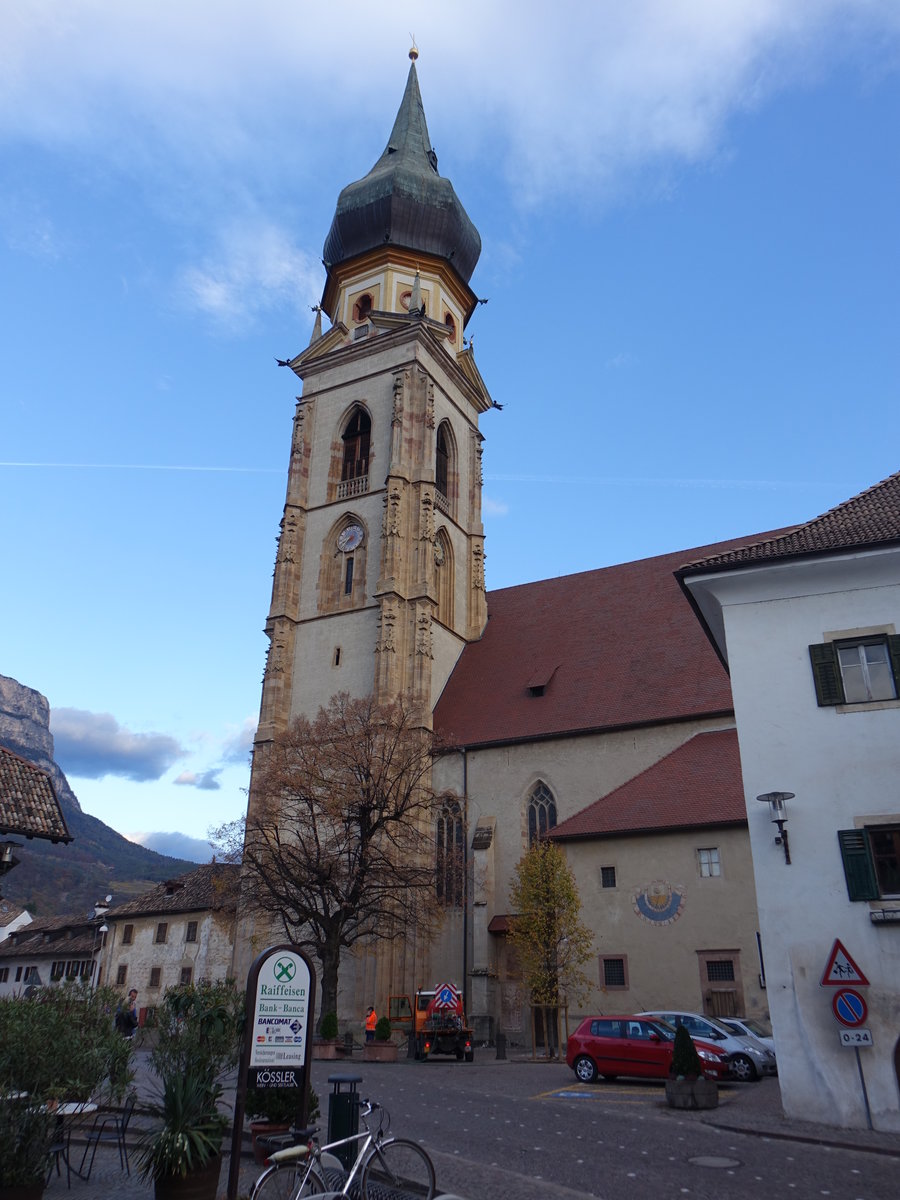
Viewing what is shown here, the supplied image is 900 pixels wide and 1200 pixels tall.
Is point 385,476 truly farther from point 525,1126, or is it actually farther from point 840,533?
point 525,1126

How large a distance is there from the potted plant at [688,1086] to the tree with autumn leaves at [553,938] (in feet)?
32.7

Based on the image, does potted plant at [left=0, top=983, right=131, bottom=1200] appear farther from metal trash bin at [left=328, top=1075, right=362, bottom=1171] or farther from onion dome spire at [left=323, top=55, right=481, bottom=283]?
onion dome spire at [left=323, top=55, right=481, bottom=283]

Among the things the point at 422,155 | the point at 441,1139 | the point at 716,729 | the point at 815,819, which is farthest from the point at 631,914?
the point at 422,155

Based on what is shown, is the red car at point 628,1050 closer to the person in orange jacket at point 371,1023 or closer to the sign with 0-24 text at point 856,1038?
the sign with 0-24 text at point 856,1038

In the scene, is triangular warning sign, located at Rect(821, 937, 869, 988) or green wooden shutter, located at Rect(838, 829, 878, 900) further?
green wooden shutter, located at Rect(838, 829, 878, 900)

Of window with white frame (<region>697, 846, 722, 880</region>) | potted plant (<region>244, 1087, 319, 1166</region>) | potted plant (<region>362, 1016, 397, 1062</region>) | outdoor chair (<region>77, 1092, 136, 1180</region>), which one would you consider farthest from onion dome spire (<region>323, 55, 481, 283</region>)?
potted plant (<region>244, 1087, 319, 1166</region>)

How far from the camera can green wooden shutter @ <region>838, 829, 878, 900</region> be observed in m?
12.8

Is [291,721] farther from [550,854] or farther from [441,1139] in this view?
[441,1139]

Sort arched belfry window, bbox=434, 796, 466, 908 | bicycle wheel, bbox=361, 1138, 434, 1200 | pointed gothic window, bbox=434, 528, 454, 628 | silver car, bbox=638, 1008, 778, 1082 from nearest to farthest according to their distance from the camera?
bicycle wheel, bbox=361, 1138, 434, 1200 < silver car, bbox=638, 1008, 778, 1082 < arched belfry window, bbox=434, 796, 466, 908 < pointed gothic window, bbox=434, 528, 454, 628

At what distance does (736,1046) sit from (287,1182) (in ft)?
41.2

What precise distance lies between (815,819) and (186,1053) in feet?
29.7

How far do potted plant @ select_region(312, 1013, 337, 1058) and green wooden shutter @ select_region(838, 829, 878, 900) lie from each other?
15070mm

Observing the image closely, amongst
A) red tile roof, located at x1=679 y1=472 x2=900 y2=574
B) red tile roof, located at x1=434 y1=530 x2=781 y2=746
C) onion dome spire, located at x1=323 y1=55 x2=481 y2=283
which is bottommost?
red tile roof, located at x1=679 y1=472 x2=900 y2=574

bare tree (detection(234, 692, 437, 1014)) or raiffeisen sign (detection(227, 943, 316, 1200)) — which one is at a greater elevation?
bare tree (detection(234, 692, 437, 1014))
